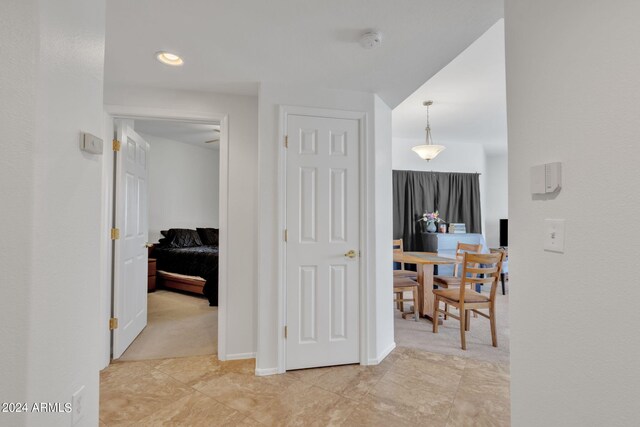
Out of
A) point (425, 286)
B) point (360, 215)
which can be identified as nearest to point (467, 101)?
point (425, 286)

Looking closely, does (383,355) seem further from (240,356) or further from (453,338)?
(240,356)

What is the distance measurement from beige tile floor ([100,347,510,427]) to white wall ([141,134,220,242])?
3856mm

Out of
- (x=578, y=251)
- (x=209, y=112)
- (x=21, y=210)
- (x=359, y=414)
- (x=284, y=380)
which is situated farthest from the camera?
(x=209, y=112)

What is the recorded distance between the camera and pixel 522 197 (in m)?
1.25

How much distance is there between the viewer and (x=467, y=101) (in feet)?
13.0

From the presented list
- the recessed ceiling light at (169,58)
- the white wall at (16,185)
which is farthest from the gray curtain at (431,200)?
the white wall at (16,185)

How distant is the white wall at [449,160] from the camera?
5.85 meters

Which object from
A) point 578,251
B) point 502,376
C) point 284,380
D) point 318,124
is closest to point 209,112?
point 318,124

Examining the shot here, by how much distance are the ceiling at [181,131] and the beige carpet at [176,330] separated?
269 cm

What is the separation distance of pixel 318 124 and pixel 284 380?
6.55 ft

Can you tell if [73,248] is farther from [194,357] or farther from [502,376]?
[502,376]

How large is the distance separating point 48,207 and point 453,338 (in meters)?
3.40

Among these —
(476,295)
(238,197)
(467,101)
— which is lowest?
(476,295)

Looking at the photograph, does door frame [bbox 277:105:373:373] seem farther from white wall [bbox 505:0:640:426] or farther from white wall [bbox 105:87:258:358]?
white wall [bbox 505:0:640:426]
